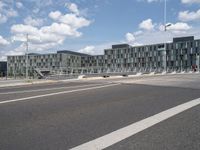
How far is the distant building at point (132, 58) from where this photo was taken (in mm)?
113000

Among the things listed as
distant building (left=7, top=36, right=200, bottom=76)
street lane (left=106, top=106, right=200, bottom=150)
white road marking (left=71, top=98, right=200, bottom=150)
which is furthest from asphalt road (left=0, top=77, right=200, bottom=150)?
distant building (left=7, top=36, right=200, bottom=76)

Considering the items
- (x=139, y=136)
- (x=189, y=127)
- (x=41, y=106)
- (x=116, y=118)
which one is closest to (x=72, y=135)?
(x=139, y=136)

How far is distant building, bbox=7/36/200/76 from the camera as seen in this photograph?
113 meters

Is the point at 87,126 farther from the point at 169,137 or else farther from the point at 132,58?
the point at 132,58

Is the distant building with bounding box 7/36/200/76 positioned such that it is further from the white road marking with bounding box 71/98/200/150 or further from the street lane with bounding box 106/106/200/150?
the street lane with bounding box 106/106/200/150

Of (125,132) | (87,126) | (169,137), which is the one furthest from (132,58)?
(169,137)

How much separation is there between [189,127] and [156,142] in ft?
5.15

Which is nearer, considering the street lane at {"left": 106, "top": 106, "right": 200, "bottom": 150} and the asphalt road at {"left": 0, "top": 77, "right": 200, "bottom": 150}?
the street lane at {"left": 106, "top": 106, "right": 200, "bottom": 150}

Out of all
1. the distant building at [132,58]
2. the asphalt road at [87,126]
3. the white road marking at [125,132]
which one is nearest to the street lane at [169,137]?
the asphalt road at [87,126]

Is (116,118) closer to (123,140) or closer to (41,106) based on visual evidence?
(123,140)

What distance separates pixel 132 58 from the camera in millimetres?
130250

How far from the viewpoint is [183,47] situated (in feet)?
379

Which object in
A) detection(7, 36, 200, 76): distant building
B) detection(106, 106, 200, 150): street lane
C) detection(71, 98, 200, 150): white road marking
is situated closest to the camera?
detection(106, 106, 200, 150): street lane

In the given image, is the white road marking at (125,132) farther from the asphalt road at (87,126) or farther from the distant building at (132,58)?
the distant building at (132,58)
